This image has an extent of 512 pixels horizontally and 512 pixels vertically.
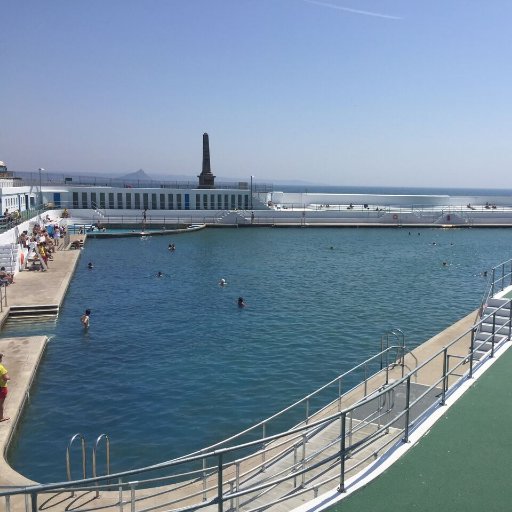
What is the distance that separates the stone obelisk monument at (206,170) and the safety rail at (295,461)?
224 ft

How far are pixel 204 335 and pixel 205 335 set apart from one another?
0.15 ft

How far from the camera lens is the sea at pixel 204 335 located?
14648 mm

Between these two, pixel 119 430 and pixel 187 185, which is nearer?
pixel 119 430

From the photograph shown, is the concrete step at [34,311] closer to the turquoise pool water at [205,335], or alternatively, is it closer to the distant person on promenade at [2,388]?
the turquoise pool water at [205,335]

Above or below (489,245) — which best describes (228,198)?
above

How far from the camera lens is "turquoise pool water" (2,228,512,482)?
580 inches

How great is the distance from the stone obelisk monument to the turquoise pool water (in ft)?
115

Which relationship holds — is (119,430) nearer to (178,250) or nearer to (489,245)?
(178,250)

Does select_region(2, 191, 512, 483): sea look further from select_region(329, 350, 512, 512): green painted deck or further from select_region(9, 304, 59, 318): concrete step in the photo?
select_region(329, 350, 512, 512): green painted deck

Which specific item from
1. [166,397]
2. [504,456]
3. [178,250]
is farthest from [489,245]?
[504,456]

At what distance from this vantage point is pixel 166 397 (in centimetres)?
1669

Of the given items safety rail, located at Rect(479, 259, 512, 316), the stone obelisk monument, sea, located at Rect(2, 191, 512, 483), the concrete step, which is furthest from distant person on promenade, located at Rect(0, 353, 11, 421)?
the stone obelisk monument

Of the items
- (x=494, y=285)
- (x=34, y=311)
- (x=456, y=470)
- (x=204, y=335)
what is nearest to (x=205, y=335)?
(x=204, y=335)

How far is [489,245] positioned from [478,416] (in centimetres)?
5218
